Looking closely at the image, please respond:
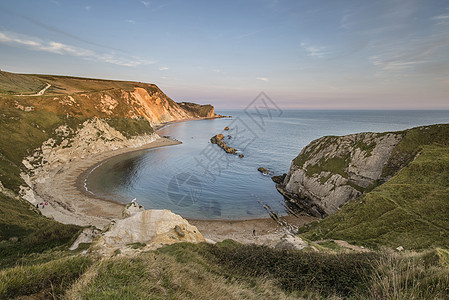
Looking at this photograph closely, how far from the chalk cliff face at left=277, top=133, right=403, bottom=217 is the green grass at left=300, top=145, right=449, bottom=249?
671cm

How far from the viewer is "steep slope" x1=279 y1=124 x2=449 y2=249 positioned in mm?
17922

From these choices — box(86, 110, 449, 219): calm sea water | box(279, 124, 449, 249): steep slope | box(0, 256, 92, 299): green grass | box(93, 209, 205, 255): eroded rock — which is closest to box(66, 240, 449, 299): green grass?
box(0, 256, 92, 299): green grass

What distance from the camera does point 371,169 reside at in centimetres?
3331

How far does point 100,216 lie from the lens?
31281 millimetres

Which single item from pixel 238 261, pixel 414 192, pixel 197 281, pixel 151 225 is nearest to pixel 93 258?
pixel 197 281

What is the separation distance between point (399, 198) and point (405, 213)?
2.88m

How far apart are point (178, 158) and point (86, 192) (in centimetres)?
3067

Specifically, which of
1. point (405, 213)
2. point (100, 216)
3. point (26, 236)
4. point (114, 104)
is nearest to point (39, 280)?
point (26, 236)

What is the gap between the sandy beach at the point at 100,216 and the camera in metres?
28.3

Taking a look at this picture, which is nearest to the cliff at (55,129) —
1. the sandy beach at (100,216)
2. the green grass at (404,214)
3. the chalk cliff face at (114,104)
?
the chalk cliff face at (114,104)

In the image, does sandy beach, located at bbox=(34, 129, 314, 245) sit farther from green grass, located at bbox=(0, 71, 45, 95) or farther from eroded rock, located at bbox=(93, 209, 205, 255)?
green grass, located at bbox=(0, 71, 45, 95)

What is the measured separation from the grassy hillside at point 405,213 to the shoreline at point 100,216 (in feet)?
19.8

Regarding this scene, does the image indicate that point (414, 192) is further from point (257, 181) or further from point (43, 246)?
point (43, 246)

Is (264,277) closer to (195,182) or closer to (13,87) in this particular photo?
(195,182)
